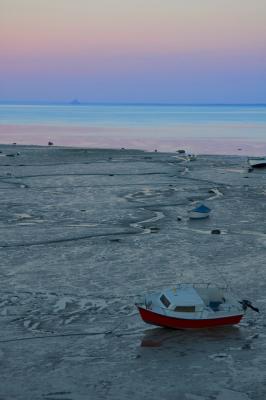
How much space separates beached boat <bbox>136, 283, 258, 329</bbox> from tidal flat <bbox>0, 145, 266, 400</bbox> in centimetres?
35

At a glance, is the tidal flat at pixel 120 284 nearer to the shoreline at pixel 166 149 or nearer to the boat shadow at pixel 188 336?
the boat shadow at pixel 188 336

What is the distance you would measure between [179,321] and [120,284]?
504 cm

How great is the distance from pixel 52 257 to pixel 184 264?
6391 mm

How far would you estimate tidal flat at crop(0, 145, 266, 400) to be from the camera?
1762cm

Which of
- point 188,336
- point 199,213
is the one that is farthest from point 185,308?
point 199,213

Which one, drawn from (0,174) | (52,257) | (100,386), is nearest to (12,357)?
(100,386)

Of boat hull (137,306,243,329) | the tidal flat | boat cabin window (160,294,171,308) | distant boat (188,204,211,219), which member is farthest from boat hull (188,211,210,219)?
boat hull (137,306,243,329)

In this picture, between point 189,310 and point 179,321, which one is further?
point 189,310

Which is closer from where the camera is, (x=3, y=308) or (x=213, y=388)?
(x=213, y=388)

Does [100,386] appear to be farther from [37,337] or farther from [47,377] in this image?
[37,337]

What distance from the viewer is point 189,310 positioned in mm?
21656

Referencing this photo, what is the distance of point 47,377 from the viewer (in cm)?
1766

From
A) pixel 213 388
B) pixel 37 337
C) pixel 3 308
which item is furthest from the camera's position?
pixel 3 308

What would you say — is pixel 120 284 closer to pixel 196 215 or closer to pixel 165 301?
pixel 165 301
